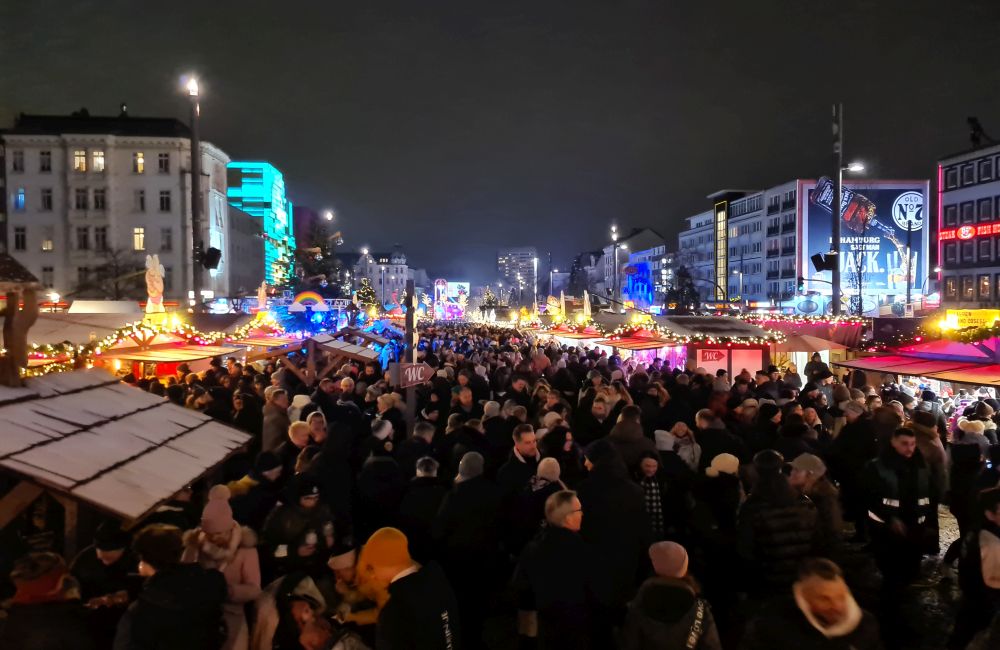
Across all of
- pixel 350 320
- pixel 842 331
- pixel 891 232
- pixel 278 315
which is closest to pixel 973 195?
pixel 891 232

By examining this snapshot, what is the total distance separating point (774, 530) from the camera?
5.20 meters

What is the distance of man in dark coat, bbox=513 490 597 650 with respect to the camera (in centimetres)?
470

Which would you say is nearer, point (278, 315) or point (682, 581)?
point (682, 581)

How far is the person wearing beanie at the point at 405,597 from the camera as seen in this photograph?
3850 mm

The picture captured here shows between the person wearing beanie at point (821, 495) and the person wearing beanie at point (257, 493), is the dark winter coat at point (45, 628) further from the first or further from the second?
the person wearing beanie at point (821, 495)

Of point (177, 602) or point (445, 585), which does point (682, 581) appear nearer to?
point (445, 585)

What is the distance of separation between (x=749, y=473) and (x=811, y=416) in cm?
302

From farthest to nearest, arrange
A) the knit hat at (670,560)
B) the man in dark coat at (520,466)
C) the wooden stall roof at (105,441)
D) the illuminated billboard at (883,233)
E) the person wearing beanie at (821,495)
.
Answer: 1. the illuminated billboard at (883,233)
2. the man in dark coat at (520,466)
3. the person wearing beanie at (821,495)
4. the wooden stall roof at (105,441)
5. the knit hat at (670,560)

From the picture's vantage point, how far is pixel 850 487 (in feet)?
27.2

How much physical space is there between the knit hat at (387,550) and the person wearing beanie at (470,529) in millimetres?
1881

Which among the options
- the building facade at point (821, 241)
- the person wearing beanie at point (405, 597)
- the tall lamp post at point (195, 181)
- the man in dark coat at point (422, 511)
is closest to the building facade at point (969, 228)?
the building facade at point (821, 241)

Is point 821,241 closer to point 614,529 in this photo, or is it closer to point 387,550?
point 614,529

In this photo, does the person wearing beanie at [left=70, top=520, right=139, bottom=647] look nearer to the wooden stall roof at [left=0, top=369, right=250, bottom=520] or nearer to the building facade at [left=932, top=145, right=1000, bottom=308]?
the wooden stall roof at [left=0, top=369, right=250, bottom=520]

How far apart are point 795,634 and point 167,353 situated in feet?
44.0
